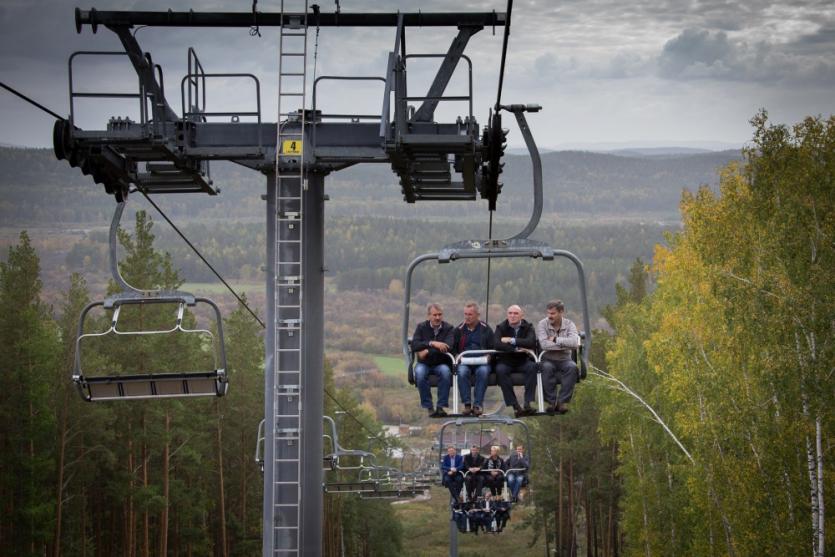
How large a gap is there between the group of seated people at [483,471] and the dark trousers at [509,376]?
7.14m

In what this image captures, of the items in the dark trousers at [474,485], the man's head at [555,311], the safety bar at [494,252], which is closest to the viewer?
the safety bar at [494,252]

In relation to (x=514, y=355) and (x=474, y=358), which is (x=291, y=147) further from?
(x=514, y=355)

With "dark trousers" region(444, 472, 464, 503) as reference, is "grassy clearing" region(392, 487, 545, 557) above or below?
below

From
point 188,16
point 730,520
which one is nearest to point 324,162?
point 188,16

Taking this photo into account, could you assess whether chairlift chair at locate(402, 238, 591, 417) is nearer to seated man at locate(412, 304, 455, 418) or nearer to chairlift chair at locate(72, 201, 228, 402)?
seated man at locate(412, 304, 455, 418)

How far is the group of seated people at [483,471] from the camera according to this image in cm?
2341

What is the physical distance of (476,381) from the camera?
635 inches

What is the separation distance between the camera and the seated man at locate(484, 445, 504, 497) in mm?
23719

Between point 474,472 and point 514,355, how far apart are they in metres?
8.03

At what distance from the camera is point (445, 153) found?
1438cm

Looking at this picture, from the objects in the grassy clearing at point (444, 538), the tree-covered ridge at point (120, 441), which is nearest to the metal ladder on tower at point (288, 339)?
the tree-covered ridge at point (120, 441)

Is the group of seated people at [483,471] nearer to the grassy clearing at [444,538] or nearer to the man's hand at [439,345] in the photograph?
the man's hand at [439,345]

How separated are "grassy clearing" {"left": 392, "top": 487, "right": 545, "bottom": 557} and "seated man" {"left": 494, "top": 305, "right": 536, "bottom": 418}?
55.4 meters

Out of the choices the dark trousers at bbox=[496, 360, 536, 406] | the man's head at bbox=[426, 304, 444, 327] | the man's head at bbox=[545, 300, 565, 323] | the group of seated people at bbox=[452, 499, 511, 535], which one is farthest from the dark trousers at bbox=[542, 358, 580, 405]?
the group of seated people at bbox=[452, 499, 511, 535]
